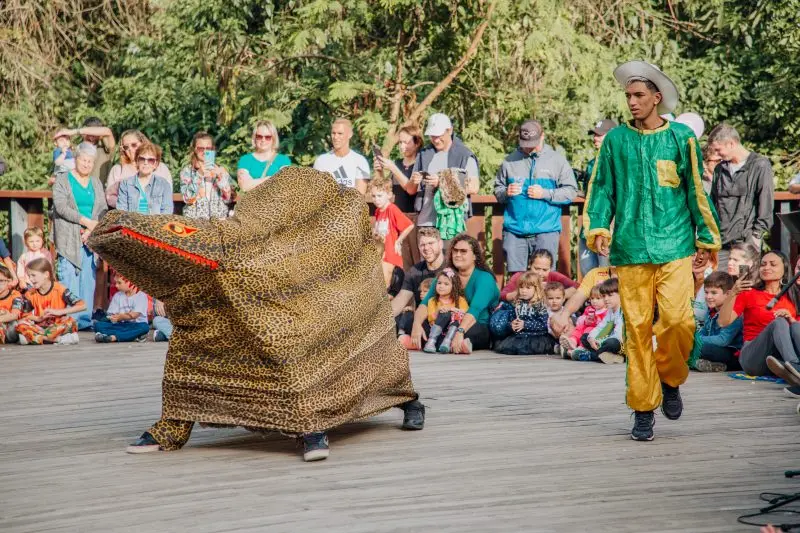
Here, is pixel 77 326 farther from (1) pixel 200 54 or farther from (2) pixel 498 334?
(1) pixel 200 54

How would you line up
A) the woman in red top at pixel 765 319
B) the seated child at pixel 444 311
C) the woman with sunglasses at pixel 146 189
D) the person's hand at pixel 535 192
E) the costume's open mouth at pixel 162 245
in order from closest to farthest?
the costume's open mouth at pixel 162 245
the woman in red top at pixel 765 319
the seated child at pixel 444 311
the person's hand at pixel 535 192
the woman with sunglasses at pixel 146 189

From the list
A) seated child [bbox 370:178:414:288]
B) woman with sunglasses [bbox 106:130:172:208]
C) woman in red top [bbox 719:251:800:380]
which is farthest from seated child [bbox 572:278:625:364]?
woman with sunglasses [bbox 106:130:172:208]

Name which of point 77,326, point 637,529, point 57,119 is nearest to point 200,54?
point 57,119

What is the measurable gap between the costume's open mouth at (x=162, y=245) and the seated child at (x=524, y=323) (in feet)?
16.2

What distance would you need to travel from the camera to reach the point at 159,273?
228 inches

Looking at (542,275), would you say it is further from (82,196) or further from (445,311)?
(82,196)

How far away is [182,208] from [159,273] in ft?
23.4

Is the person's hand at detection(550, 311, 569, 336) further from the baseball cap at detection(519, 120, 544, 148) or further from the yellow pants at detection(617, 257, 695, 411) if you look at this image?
the yellow pants at detection(617, 257, 695, 411)

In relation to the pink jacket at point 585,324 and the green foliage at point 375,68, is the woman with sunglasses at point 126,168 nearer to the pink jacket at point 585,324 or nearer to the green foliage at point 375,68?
the green foliage at point 375,68

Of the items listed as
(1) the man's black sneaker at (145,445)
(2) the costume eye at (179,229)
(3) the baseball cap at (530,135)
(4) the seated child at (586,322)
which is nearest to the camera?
(2) the costume eye at (179,229)

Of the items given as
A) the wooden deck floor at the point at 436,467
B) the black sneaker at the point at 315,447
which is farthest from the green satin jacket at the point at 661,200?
the black sneaker at the point at 315,447

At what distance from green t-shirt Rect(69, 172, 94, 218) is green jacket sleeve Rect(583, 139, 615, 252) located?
22.9ft

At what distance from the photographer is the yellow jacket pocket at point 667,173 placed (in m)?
6.41

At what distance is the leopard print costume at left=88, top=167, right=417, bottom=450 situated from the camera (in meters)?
5.79
